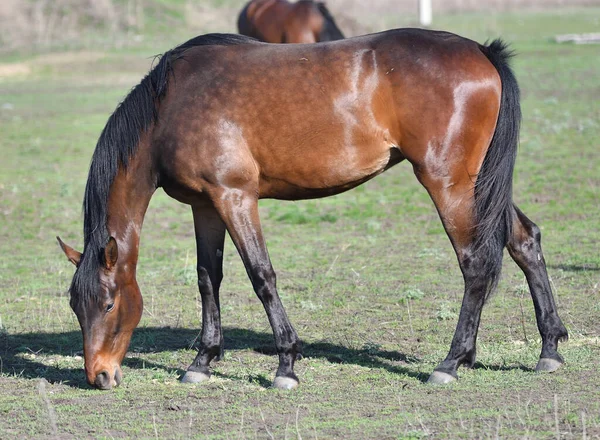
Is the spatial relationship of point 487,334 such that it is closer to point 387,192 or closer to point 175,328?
point 175,328

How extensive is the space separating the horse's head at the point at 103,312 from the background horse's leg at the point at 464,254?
2.01 m

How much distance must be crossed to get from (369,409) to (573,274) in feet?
12.5

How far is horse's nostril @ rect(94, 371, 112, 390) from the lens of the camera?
5.92 metres

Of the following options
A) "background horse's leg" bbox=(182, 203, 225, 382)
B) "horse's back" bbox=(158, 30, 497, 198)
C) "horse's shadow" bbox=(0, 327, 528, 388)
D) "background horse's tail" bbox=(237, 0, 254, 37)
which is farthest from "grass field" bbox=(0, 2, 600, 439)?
"background horse's tail" bbox=(237, 0, 254, 37)

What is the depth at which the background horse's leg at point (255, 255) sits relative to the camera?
19.7 feet

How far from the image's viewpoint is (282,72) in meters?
6.22

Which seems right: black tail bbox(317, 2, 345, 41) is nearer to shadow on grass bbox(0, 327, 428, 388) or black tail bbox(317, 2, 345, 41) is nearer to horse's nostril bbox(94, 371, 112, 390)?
shadow on grass bbox(0, 327, 428, 388)

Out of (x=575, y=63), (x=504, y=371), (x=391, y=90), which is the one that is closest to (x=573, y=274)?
(x=504, y=371)

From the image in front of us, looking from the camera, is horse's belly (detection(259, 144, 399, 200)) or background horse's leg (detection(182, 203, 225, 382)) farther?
background horse's leg (detection(182, 203, 225, 382))

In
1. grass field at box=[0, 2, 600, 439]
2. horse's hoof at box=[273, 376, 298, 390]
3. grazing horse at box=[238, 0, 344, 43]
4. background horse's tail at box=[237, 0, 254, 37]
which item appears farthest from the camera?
background horse's tail at box=[237, 0, 254, 37]

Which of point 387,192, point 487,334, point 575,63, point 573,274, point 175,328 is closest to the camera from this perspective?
point 487,334

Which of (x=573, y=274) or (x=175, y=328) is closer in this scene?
(x=175, y=328)

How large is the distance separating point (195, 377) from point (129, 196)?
1271mm

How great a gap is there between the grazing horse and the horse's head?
34.6ft
